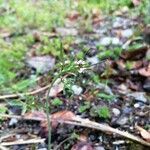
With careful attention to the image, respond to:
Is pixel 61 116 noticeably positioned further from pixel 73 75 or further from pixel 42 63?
pixel 42 63

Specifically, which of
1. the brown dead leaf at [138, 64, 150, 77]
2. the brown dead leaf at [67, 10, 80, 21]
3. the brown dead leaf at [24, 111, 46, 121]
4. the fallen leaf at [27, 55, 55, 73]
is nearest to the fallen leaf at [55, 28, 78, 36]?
the brown dead leaf at [67, 10, 80, 21]

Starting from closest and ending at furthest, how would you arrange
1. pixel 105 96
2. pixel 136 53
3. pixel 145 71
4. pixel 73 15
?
1. pixel 105 96
2. pixel 145 71
3. pixel 136 53
4. pixel 73 15

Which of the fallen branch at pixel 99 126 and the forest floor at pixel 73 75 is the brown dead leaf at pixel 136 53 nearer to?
the forest floor at pixel 73 75

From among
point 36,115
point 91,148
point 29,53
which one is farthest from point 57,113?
point 29,53

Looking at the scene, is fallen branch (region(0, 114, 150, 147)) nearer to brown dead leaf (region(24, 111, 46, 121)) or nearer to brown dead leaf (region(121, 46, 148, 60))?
brown dead leaf (region(24, 111, 46, 121))

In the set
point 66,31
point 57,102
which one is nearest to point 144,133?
point 57,102

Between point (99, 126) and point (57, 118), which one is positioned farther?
point (57, 118)

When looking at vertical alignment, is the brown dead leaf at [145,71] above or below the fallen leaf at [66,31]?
below

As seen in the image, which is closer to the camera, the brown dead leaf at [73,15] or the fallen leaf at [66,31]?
the fallen leaf at [66,31]

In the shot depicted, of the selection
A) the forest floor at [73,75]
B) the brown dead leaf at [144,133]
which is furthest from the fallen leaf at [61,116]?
the brown dead leaf at [144,133]
